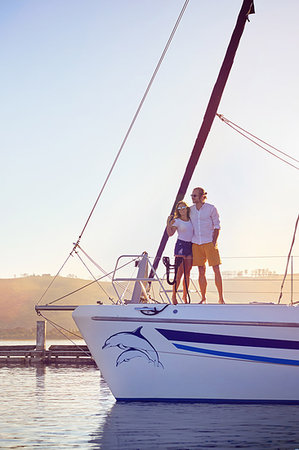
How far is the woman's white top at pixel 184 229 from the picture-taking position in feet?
44.1

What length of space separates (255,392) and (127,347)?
7.82 feet

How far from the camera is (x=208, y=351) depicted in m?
12.7

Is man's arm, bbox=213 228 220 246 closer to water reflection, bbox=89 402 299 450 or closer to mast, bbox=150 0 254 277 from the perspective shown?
mast, bbox=150 0 254 277

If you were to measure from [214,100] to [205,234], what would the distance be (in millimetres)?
3321

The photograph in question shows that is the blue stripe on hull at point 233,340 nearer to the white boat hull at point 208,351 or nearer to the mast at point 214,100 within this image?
the white boat hull at point 208,351

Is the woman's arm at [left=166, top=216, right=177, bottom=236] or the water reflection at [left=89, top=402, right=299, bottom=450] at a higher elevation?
the woman's arm at [left=166, top=216, right=177, bottom=236]

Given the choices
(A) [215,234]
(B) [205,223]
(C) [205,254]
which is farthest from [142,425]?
(B) [205,223]

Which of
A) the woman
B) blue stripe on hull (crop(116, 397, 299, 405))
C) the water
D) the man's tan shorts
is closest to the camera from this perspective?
the water

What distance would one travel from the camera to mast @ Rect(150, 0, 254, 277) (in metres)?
15.0

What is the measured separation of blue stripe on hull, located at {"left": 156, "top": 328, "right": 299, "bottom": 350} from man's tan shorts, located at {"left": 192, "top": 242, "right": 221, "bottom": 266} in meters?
1.36

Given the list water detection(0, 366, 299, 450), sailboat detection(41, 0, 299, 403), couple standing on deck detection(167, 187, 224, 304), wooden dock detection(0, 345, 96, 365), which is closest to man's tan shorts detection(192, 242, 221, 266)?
couple standing on deck detection(167, 187, 224, 304)

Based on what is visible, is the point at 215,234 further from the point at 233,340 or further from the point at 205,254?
the point at 233,340

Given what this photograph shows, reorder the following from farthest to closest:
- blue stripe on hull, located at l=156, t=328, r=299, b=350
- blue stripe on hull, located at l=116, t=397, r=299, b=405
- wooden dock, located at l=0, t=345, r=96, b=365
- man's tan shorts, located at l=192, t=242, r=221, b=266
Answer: wooden dock, located at l=0, t=345, r=96, b=365 < man's tan shorts, located at l=192, t=242, r=221, b=266 < blue stripe on hull, located at l=116, t=397, r=299, b=405 < blue stripe on hull, located at l=156, t=328, r=299, b=350

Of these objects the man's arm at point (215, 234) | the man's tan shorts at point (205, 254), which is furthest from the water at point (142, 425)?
the man's arm at point (215, 234)
